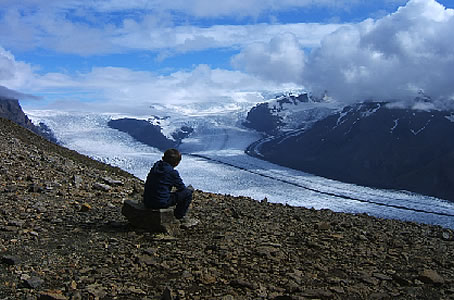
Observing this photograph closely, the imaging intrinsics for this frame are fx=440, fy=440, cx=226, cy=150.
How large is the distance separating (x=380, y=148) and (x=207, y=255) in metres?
168

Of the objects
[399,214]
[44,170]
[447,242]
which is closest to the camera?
[447,242]

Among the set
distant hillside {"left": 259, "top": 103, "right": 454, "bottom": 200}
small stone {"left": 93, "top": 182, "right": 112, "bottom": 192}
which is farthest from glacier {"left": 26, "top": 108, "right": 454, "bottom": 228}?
small stone {"left": 93, "top": 182, "right": 112, "bottom": 192}

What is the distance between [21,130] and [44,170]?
823 centimetres

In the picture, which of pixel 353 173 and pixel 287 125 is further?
pixel 287 125

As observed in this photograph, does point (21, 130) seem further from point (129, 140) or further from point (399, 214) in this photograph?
point (129, 140)

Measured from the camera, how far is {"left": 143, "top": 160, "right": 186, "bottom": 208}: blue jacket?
6906 millimetres

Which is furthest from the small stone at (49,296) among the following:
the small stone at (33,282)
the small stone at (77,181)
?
the small stone at (77,181)

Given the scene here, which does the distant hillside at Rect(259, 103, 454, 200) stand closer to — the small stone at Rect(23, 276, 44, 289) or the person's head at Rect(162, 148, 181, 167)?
the person's head at Rect(162, 148, 181, 167)

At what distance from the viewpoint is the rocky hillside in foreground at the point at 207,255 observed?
500cm

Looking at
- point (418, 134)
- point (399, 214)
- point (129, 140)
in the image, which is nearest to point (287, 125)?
point (418, 134)

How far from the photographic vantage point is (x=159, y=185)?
272 inches

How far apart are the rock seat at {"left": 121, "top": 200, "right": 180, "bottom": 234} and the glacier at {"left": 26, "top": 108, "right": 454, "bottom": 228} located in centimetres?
4047

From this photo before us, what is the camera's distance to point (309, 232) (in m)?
7.78

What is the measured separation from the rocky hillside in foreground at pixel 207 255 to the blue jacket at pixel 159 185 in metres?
0.57
